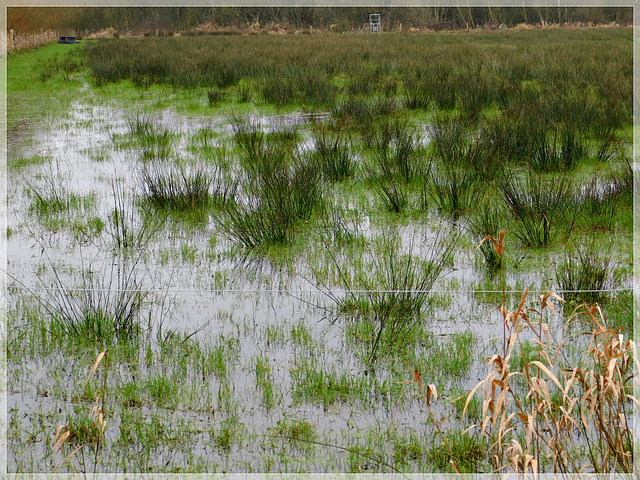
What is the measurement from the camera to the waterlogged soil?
8.37 ft

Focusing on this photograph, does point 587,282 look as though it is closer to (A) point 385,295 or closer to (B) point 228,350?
(A) point 385,295

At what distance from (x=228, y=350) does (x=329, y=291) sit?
0.76 metres

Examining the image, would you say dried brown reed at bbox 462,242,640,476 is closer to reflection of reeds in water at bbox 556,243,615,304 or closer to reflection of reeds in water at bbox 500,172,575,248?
reflection of reeds in water at bbox 556,243,615,304

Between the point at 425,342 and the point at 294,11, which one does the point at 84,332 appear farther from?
the point at 294,11

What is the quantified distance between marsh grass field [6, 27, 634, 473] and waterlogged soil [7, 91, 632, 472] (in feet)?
0.04

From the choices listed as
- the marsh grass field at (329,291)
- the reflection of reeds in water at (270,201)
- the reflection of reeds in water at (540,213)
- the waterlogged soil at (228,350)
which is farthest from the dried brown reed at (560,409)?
the reflection of reeds in water at (270,201)

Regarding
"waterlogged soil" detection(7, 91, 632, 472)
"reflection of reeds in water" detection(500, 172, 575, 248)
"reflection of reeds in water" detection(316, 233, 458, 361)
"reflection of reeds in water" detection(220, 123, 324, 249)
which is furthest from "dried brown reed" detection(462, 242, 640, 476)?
"reflection of reeds in water" detection(220, 123, 324, 249)

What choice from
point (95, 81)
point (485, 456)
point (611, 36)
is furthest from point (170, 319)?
point (611, 36)

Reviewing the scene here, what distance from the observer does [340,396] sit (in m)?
2.90

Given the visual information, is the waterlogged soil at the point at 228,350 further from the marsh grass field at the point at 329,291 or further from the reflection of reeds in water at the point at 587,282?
the reflection of reeds in water at the point at 587,282

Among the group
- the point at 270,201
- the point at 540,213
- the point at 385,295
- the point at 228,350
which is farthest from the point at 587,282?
the point at 270,201

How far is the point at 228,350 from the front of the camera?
333cm

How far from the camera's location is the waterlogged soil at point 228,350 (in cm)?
255

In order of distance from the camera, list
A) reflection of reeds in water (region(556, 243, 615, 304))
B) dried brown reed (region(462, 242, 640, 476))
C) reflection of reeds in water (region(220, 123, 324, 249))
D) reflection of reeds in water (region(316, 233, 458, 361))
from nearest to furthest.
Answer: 1. dried brown reed (region(462, 242, 640, 476))
2. reflection of reeds in water (region(316, 233, 458, 361))
3. reflection of reeds in water (region(556, 243, 615, 304))
4. reflection of reeds in water (region(220, 123, 324, 249))
